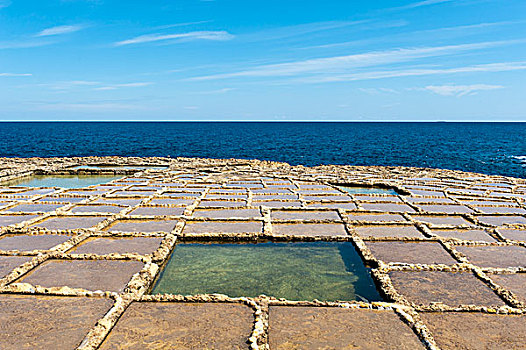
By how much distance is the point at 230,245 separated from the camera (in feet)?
26.2

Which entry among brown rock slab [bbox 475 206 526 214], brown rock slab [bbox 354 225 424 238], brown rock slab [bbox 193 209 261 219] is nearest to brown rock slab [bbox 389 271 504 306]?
brown rock slab [bbox 354 225 424 238]

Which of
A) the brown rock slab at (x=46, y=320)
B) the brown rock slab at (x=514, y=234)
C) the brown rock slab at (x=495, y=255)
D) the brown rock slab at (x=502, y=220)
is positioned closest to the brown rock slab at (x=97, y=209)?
the brown rock slab at (x=46, y=320)

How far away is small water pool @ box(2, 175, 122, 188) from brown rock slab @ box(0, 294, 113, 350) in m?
11.3

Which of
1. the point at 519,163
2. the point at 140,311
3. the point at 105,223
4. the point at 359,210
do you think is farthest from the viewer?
the point at 519,163

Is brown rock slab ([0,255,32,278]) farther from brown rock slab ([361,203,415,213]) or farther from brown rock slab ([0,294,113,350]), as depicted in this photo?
brown rock slab ([361,203,415,213])

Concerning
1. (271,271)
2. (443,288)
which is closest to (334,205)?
(271,271)

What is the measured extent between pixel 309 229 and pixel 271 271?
2.28 m

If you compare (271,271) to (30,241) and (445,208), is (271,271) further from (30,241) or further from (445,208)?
(445,208)

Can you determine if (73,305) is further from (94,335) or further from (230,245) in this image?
(230,245)

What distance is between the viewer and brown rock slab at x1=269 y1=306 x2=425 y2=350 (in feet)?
14.1

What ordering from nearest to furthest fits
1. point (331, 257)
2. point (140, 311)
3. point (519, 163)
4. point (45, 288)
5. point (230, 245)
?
point (140, 311), point (45, 288), point (331, 257), point (230, 245), point (519, 163)

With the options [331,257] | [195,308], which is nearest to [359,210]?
[331,257]

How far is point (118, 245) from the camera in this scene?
7.52 meters

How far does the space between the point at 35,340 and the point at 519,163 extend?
144ft
